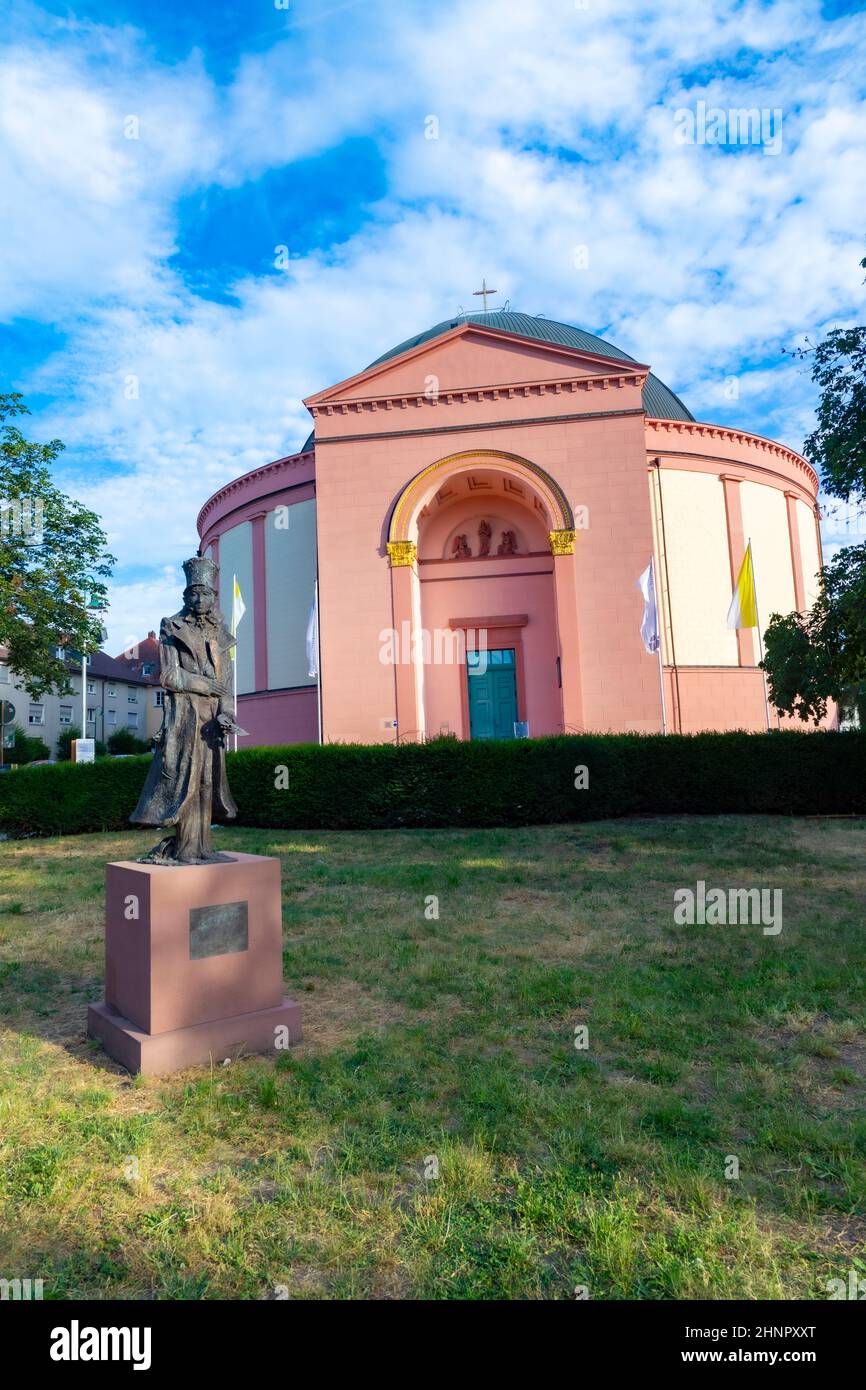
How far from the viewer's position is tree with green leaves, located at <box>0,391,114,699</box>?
1631cm

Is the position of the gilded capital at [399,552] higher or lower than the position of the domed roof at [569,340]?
lower

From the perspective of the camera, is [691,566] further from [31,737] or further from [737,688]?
[31,737]

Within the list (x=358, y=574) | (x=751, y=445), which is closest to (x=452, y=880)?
(x=358, y=574)

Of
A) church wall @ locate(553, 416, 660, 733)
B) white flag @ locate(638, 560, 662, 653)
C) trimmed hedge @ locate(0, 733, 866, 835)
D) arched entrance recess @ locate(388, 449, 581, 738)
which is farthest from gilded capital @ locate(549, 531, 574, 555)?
trimmed hedge @ locate(0, 733, 866, 835)

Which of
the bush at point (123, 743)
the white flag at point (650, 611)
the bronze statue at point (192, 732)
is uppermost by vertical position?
the white flag at point (650, 611)

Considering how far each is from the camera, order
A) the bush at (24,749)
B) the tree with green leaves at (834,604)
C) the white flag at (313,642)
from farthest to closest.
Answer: the bush at (24,749) → the white flag at (313,642) → the tree with green leaves at (834,604)

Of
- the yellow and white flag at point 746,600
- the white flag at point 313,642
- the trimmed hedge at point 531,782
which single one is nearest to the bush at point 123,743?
the white flag at point 313,642

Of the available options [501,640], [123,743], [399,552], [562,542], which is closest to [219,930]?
[399,552]

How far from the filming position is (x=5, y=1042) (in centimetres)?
497

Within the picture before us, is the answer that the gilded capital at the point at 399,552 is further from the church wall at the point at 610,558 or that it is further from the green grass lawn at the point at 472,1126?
the green grass lawn at the point at 472,1126

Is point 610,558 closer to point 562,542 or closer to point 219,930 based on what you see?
point 562,542

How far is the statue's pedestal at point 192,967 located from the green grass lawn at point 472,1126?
0.20 m

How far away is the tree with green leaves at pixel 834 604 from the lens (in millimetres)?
10531

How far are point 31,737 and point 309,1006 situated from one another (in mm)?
49149
